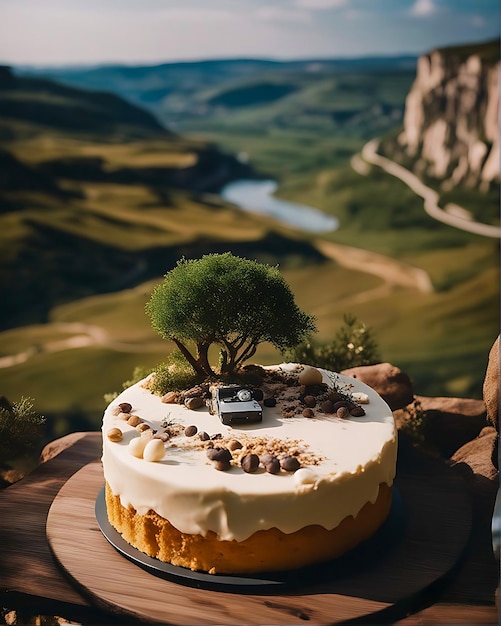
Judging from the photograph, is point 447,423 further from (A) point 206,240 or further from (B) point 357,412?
(A) point 206,240

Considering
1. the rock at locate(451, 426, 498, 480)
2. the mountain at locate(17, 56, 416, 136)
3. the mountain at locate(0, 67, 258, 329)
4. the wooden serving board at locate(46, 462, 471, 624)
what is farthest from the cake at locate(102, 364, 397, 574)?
the mountain at locate(17, 56, 416, 136)

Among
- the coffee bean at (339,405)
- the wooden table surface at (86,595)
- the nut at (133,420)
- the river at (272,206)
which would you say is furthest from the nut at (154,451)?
the river at (272,206)

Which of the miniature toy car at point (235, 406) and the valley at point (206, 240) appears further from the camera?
the valley at point (206, 240)

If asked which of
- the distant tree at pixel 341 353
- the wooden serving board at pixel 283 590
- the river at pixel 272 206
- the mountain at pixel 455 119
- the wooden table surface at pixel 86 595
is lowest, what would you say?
the wooden table surface at pixel 86 595

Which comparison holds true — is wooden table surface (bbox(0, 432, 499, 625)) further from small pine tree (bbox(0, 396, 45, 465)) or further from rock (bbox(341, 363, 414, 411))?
rock (bbox(341, 363, 414, 411))

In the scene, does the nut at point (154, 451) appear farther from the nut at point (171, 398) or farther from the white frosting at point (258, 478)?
the nut at point (171, 398)

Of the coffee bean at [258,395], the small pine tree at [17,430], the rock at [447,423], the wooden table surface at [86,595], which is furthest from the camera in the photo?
the rock at [447,423]
